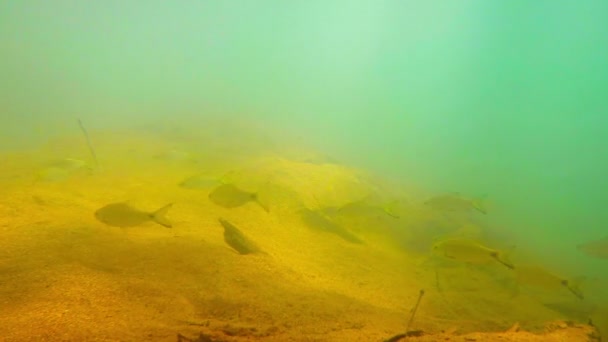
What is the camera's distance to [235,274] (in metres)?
3.68

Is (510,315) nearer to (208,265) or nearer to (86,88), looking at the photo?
(208,265)

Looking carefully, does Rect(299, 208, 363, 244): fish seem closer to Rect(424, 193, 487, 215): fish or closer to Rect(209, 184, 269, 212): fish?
Rect(424, 193, 487, 215): fish

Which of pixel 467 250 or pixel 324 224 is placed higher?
pixel 467 250

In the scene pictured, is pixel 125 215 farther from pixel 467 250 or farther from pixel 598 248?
pixel 598 248


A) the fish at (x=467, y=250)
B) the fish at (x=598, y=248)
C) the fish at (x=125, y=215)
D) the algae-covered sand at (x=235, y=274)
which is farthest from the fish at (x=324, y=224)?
the fish at (x=598, y=248)

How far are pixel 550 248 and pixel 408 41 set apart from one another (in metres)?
188

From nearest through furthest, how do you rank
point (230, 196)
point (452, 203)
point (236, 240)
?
point (236, 240)
point (230, 196)
point (452, 203)

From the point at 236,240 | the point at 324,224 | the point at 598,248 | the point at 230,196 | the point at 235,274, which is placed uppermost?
the point at 230,196

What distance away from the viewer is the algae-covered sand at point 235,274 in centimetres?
267

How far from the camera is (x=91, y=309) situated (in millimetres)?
2629

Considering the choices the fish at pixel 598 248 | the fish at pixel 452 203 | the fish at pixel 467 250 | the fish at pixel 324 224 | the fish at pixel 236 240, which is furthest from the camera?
the fish at pixel 324 224

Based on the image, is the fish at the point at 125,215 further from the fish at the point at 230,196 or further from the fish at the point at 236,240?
the fish at the point at 230,196

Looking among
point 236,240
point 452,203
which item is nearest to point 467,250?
point 452,203

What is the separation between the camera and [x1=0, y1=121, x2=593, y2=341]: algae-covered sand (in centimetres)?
267
